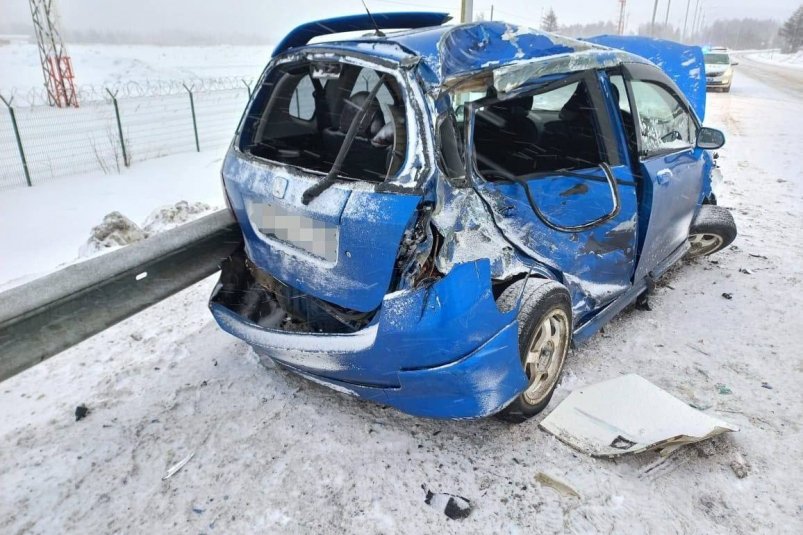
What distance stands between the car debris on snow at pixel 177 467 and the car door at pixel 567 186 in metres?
1.85

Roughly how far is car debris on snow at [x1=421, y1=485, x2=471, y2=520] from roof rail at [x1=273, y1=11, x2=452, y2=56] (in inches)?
92.6

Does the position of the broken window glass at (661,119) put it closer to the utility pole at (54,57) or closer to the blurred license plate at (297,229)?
the blurred license plate at (297,229)

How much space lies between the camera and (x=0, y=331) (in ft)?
7.04

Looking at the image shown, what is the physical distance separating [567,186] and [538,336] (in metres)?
0.80

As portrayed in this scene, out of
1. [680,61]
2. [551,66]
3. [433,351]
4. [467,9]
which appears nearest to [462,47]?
[551,66]

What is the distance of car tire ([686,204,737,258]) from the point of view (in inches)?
183

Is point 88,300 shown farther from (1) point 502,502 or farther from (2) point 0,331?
(1) point 502,502

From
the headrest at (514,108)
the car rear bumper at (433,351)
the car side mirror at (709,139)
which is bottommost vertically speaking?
the car rear bumper at (433,351)

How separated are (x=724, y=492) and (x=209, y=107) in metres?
18.2

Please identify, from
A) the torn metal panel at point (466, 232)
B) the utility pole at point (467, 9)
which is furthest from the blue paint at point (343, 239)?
the utility pole at point (467, 9)

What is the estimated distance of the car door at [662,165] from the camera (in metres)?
3.38

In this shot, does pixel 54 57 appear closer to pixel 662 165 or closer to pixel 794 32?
pixel 662 165

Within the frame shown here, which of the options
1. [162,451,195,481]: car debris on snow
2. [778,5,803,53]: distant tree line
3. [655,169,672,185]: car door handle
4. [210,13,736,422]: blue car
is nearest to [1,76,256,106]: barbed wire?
[210,13,736,422]: blue car

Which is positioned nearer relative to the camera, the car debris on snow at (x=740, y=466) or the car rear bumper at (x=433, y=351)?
the car rear bumper at (x=433, y=351)
